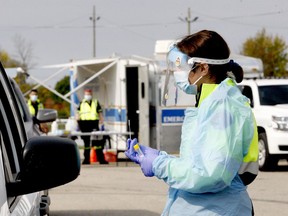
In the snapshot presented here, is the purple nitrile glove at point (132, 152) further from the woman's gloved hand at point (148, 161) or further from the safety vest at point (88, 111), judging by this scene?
the safety vest at point (88, 111)

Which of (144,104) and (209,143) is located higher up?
(209,143)

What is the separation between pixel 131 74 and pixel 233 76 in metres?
17.3

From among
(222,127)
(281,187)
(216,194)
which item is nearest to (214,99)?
(222,127)

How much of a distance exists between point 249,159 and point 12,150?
1099 mm

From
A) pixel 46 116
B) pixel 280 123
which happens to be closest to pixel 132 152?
pixel 46 116

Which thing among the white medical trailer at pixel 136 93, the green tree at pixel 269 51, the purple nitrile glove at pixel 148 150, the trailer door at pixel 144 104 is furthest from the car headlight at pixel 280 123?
the green tree at pixel 269 51

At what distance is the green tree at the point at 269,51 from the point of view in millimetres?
59469

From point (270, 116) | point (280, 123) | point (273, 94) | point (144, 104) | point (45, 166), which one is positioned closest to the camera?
point (45, 166)

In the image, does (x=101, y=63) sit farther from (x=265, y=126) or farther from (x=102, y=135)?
Answer: (x=265, y=126)

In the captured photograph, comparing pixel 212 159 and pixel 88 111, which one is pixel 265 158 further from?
pixel 212 159

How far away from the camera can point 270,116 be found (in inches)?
652

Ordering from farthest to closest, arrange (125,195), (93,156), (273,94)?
(93,156)
(273,94)
(125,195)

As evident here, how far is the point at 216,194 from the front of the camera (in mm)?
3562

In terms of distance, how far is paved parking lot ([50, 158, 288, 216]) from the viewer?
431 inches
